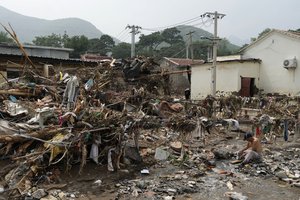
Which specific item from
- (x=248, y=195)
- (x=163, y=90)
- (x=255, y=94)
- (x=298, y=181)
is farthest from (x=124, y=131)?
(x=255, y=94)

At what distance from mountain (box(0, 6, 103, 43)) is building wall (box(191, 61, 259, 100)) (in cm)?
12344

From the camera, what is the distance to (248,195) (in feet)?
23.4

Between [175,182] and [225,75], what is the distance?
1611cm

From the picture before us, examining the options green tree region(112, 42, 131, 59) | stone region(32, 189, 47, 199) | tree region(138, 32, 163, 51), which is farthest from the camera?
tree region(138, 32, 163, 51)

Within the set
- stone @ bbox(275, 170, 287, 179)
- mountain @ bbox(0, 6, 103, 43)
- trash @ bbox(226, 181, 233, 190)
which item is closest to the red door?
stone @ bbox(275, 170, 287, 179)

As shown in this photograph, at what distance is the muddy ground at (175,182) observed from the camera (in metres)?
7.03

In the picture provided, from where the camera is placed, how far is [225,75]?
899 inches

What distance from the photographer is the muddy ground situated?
7.03 metres

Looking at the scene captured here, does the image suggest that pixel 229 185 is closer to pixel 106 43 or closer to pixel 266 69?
pixel 266 69

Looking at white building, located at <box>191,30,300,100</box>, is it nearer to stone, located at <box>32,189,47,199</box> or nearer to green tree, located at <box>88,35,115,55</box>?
stone, located at <box>32,189,47,199</box>

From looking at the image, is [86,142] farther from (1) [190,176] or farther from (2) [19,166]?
(1) [190,176]

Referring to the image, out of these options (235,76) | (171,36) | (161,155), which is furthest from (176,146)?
(171,36)

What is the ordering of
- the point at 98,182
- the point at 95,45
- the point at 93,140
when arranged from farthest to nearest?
the point at 95,45 < the point at 93,140 < the point at 98,182

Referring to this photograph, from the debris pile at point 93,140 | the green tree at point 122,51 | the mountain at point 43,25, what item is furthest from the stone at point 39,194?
the mountain at point 43,25
